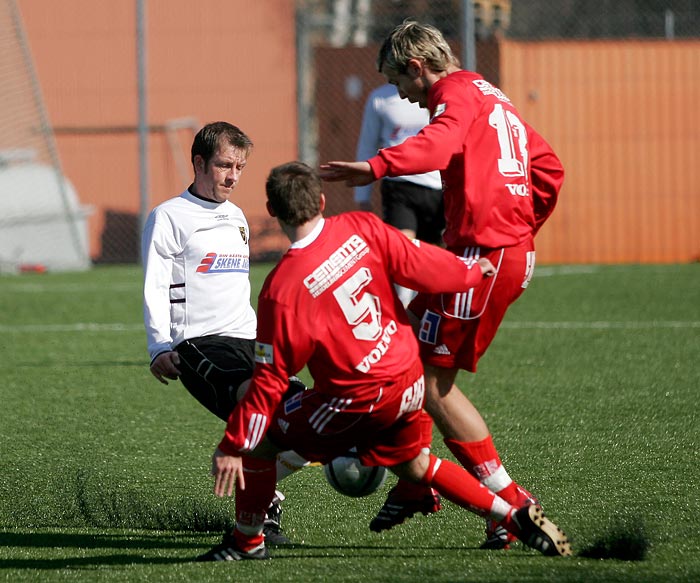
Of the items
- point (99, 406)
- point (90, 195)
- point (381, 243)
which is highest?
point (381, 243)

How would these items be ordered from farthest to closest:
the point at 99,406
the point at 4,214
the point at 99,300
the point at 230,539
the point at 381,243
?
1. the point at 4,214
2. the point at 99,300
3. the point at 99,406
4. the point at 230,539
5. the point at 381,243


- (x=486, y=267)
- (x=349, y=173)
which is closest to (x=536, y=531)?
(x=486, y=267)

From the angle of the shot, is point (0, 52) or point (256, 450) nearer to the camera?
point (256, 450)

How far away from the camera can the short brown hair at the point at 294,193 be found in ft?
11.8

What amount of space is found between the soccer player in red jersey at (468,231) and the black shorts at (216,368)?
64 cm

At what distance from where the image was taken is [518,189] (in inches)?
164

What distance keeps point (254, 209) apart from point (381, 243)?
1295 centimetres

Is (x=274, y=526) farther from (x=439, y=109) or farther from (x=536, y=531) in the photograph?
(x=439, y=109)

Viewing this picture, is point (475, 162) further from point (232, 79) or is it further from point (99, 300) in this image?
point (232, 79)

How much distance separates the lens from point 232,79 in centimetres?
1694

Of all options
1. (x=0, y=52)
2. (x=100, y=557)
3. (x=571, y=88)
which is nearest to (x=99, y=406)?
(x=100, y=557)

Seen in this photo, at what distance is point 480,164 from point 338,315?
849mm

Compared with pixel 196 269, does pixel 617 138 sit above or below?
below

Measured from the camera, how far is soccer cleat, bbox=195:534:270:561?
395 centimetres
